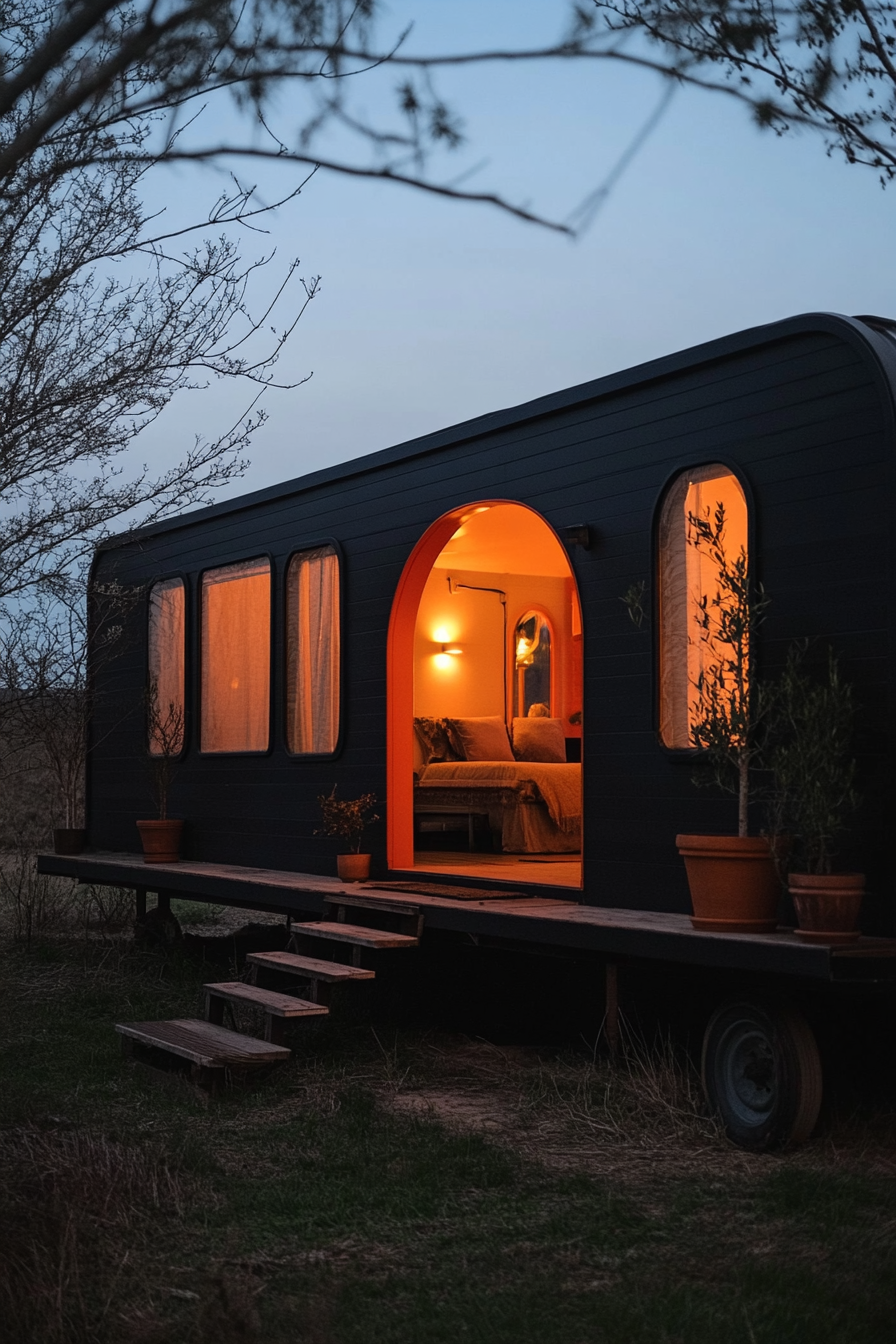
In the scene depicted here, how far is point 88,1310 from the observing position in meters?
3.09

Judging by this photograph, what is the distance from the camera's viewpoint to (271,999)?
577cm

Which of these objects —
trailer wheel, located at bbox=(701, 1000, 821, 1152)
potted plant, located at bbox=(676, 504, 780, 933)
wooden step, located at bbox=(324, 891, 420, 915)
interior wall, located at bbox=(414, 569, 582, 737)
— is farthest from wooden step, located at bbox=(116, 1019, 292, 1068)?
interior wall, located at bbox=(414, 569, 582, 737)

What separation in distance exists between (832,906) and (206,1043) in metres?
2.52

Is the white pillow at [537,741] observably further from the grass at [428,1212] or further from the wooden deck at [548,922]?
the grass at [428,1212]

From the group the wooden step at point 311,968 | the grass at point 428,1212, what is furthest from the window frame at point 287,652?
the grass at point 428,1212

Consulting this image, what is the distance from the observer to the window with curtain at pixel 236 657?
8.70 metres

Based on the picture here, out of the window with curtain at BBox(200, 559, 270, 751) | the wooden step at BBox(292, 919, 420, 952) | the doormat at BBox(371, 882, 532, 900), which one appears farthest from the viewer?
the window with curtain at BBox(200, 559, 270, 751)

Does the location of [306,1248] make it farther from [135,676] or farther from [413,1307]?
[135,676]

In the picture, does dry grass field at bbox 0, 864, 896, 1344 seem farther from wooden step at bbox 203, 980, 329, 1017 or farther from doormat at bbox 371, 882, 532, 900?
doormat at bbox 371, 882, 532, 900

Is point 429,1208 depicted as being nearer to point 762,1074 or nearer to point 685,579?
point 762,1074

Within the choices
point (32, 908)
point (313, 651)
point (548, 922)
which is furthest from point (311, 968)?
point (32, 908)

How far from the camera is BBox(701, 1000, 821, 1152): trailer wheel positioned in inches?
177

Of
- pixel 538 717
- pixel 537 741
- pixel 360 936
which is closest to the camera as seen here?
pixel 360 936

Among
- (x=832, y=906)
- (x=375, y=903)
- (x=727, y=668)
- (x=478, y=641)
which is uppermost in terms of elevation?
(x=478, y=641)
